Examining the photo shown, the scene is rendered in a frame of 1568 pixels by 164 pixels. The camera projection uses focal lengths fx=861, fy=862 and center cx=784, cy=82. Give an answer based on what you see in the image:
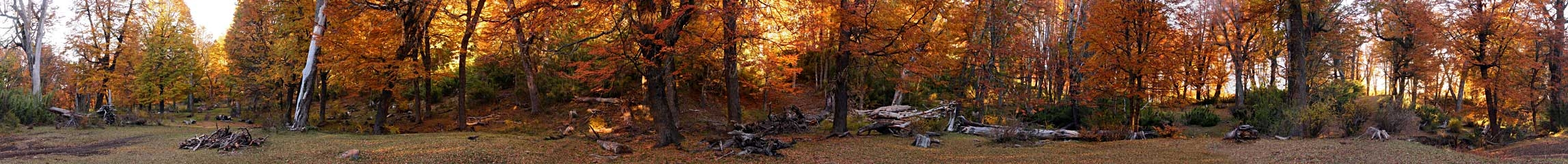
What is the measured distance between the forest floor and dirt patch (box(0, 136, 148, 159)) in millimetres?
16

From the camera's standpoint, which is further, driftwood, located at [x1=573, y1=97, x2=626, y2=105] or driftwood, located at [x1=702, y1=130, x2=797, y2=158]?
driftwood, located at [x1=573, y1=97, x2=626, y2=105]

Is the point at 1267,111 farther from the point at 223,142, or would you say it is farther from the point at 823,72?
the point at 223,142

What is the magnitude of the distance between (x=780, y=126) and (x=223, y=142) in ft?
27.3

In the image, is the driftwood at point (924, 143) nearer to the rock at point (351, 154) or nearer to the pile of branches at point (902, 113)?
the pile of branches at point (902, 113)

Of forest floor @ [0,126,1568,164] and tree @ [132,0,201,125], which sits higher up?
tree @ [132,0,201,125]

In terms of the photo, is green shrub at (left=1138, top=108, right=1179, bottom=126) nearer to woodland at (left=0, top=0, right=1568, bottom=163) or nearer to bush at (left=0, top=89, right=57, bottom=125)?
woodland at (left=0, top=0, right=1568, bottom=163)

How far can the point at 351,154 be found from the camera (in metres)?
7.97

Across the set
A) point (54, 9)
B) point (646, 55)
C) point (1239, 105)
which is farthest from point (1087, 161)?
point (54, 9)

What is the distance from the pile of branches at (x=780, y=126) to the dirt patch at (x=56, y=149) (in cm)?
831

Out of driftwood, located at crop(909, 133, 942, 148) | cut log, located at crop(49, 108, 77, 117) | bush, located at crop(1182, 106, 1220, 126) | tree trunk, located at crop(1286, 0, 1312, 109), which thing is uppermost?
tree trunk, located at crop(1286, 0, 1312, 109)

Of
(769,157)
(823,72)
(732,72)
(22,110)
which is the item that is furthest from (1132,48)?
(22,110)

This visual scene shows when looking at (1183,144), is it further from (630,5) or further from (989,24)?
(989,24)

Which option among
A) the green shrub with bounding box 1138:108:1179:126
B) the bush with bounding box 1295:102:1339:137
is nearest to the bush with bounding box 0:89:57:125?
the green shrub with bounding box 1138:108:1179:126

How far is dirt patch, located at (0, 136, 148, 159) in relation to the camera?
8391mm
